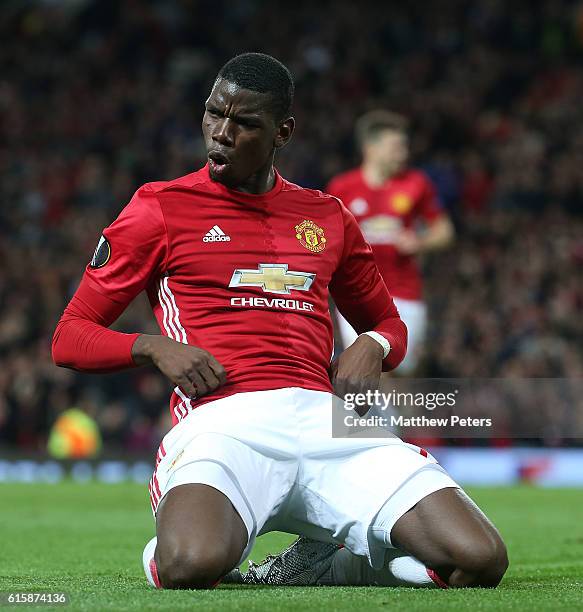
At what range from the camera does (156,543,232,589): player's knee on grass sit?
3527 millimetres

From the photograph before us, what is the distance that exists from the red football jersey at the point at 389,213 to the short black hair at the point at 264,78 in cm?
460

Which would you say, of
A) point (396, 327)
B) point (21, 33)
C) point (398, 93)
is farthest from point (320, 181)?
point (396, 327)

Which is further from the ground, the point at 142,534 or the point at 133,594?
the point at 133,594

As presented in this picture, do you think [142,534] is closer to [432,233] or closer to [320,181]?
[432,233]

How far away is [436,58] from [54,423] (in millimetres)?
7541

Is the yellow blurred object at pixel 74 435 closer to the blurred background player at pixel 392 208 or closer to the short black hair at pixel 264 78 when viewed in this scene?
the blurred background player at pixel 392 208

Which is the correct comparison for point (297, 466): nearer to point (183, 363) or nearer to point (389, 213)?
point (183, 363)

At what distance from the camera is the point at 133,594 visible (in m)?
3.58

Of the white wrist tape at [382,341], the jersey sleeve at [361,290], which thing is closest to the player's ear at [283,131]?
the jersey sleeve at [361,290]

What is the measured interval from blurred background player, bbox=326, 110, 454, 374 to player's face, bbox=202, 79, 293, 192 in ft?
15.2

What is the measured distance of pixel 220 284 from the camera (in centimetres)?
407

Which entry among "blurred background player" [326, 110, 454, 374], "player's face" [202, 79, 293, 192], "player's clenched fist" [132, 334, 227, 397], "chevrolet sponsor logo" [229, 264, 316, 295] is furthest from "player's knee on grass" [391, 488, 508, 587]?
"blurred background player" [326, 110, 454, 374]

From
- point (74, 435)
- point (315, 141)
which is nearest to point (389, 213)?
point (74, 435)

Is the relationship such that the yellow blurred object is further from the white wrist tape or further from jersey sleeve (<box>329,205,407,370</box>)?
the white wrist tape
